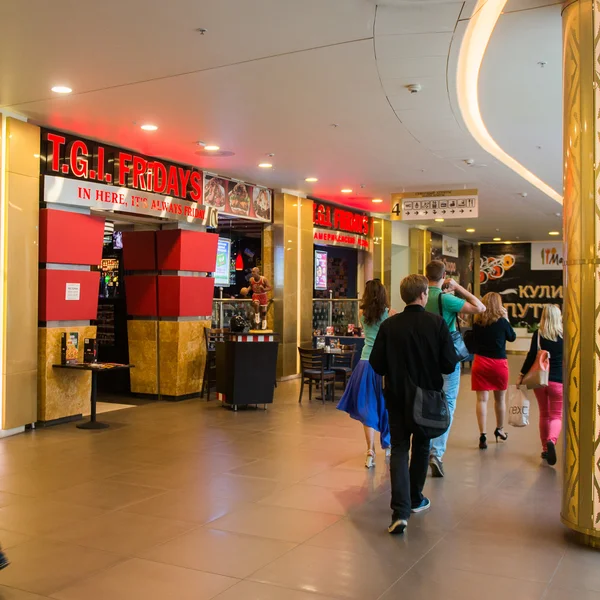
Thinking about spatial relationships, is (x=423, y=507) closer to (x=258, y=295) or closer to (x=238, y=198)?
(x=258, y=295)

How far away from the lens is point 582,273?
4172 millimetres

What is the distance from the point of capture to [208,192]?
10867mm

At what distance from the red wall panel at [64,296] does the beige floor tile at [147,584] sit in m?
4.74

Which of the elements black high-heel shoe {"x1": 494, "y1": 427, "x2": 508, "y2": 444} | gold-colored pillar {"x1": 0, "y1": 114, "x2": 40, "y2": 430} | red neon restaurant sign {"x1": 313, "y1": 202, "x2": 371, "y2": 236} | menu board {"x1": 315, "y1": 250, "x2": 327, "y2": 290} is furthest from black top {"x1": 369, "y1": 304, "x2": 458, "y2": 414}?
menu board {"x1": 315, "y1": 250, "x2": 327, "y2": 290}

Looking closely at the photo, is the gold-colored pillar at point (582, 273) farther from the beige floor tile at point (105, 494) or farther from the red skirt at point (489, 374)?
the beige floor tile at point (105, 494)

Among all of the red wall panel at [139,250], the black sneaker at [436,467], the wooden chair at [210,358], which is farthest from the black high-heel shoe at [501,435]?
the red wall panel at [139,250]

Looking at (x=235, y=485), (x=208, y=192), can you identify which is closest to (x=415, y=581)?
(x=235, y=485)

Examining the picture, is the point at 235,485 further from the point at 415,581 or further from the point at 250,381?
the point at 250,381

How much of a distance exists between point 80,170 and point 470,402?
6.56 m

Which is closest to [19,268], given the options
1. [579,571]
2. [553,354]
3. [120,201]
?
[120,201]

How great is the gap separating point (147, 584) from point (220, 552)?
58 cm

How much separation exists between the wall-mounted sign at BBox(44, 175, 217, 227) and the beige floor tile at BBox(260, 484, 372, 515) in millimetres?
4534

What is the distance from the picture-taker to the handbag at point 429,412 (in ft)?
14.4

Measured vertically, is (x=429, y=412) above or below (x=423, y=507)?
above
